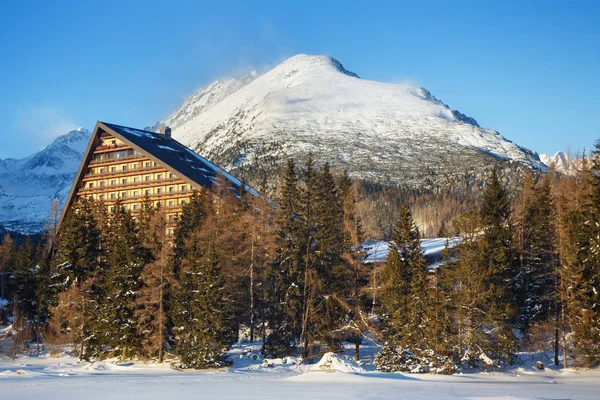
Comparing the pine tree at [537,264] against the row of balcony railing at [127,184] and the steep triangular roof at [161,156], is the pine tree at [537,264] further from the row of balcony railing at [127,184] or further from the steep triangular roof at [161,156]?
the row of balcony railing at [127,184]

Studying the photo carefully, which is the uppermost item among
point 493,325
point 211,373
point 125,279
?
point 125,279

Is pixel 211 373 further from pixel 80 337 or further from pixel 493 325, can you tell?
pixel 493 325

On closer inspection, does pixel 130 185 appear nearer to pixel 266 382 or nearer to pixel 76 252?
pixel 76 252

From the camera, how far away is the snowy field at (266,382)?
2747 centimetres

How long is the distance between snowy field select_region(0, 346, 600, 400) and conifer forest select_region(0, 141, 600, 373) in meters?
2.21

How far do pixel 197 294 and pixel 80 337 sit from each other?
12872 mm

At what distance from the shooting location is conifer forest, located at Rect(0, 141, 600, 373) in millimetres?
44000

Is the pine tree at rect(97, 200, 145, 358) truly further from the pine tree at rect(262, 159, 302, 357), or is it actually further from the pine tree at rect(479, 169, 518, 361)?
the pine tree at rect(479, 169, 518, 361)

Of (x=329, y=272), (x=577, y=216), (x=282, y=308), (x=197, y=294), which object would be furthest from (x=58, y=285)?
(x=577, y=216)

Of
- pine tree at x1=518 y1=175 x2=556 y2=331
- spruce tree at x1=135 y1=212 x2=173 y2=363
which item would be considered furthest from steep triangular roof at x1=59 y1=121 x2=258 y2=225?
pine tree at x1=518 y1=175 x2=556 y2=331

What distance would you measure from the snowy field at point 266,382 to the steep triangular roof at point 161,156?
3309 centimetres

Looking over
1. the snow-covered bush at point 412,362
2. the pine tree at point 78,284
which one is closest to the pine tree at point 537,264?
the snow-covered bush at point 412,362

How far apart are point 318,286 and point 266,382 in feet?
48.2

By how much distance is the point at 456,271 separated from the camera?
4494 cm
